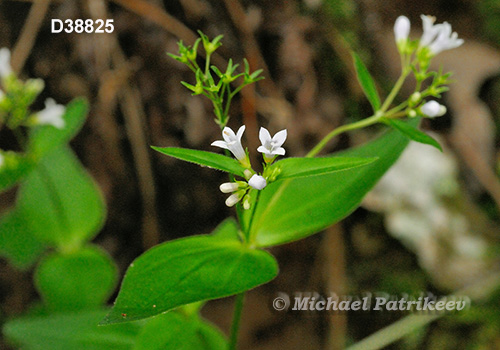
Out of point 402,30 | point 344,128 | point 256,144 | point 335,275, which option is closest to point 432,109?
point 344,128

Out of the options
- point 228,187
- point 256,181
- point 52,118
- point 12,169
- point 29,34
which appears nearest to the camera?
point 256,181

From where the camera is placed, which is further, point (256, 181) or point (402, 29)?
point (402, 29)

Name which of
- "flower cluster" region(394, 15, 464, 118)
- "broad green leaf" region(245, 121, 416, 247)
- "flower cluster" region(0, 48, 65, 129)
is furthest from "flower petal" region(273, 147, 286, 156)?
"flower cluster" region(0, 48, 65, 129)

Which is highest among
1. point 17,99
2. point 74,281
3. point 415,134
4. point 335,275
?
point 17,99

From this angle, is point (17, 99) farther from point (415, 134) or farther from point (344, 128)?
point (415, 134)

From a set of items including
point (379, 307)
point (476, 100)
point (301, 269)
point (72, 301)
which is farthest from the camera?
point (476, 100)

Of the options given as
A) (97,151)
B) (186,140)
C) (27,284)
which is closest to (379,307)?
(186,140)

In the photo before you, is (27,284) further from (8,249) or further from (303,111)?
(303,111)
